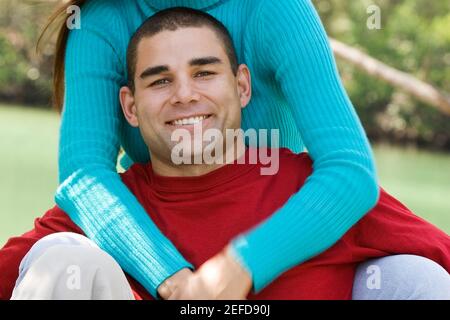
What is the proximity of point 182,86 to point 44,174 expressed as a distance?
6281 mm

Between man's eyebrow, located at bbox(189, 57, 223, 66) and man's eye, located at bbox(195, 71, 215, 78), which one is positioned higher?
man's eyebrow, located at bbox(189, 57, 223, 66)

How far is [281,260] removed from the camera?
1475 mm

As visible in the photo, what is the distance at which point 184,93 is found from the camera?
168cm

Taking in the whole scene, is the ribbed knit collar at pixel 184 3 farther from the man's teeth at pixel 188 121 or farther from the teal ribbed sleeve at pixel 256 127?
the man's teeth at pixel 188 121

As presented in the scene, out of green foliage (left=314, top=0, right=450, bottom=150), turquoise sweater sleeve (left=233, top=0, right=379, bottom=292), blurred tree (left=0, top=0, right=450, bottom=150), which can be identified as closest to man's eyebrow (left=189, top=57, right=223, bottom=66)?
turquoise sweater sleeve (left=233, top=0, right=379, bottom=292)

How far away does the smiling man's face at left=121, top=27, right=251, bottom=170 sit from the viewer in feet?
5.57

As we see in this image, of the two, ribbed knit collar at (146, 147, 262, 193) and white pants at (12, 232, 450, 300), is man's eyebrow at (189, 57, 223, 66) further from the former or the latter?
white pants at (12, 232, 450, 300)

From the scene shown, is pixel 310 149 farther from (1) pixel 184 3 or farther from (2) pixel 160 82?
(1) pixel 184 3

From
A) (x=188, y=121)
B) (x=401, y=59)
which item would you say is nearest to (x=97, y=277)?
(x=188, y=121)

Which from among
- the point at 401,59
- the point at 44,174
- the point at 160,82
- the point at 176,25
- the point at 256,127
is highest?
the point at 401,59

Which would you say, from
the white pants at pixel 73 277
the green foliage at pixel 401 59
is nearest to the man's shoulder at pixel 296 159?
the white pants at pixel 73 277

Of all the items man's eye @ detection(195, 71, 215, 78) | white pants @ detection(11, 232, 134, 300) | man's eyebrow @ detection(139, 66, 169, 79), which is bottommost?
white pants @ detection(11, 232, 134, 300)

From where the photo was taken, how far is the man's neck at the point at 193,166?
67.3 inches

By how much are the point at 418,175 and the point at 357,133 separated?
28.3ft
